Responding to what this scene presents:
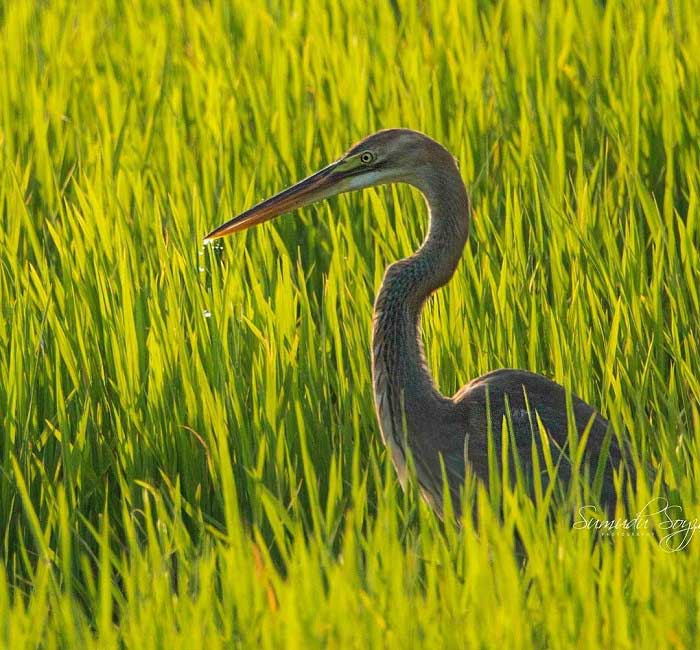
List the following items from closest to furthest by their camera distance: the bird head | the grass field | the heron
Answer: the grass field → the heron → the bird head

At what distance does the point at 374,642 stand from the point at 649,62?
3191 millimetres

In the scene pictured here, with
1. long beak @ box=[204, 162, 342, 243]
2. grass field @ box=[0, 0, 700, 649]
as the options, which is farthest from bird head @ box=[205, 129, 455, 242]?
grass field @ box=[0, 0, 700, 649]

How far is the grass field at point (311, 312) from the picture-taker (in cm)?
225

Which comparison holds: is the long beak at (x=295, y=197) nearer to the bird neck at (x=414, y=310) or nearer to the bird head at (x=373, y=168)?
the bird head at (x=373, y=168)

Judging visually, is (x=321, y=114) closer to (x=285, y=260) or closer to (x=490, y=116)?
(x=490, y=116)

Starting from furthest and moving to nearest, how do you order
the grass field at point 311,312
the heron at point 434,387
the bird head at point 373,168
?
the bird head at point 373,168 < the heron at point 434,387 < the grass field at point 311,312

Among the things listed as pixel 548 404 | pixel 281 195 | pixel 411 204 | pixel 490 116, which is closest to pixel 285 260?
pixel 281 195

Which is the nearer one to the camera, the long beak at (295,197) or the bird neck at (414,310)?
the bird neck at (414,310)

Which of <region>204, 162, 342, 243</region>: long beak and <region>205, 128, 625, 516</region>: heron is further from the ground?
<region>204, 162, 342, 243</region>: long beak

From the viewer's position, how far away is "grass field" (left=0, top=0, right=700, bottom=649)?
2.25 metres

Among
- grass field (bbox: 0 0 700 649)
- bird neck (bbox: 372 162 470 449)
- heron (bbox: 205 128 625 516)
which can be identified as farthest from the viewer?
bird neck (bbox: 372 162 470 449)

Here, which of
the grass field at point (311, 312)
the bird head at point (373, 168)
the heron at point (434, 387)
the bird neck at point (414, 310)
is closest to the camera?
the grass field at point (311, 312)

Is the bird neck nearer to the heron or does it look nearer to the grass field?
the heron

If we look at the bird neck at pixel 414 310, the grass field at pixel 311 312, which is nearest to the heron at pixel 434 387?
the bird neck at pixel 414 310
